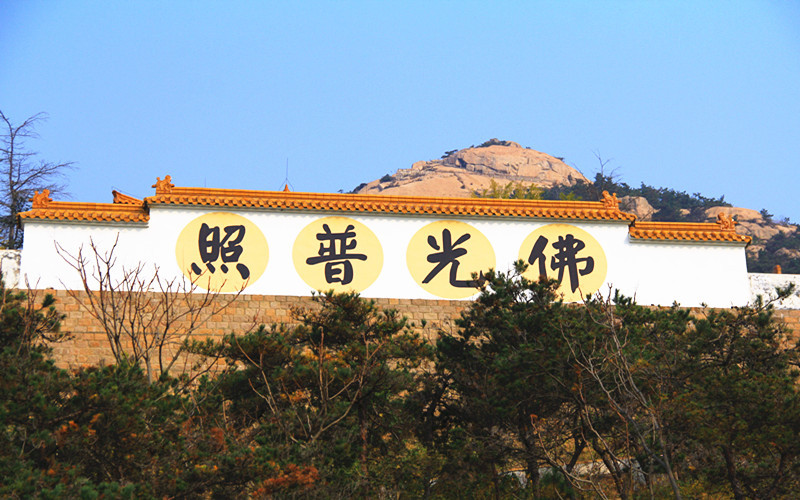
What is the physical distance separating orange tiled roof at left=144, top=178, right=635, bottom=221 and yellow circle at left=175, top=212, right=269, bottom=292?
369 mm

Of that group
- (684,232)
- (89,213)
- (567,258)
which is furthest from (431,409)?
(89,213)

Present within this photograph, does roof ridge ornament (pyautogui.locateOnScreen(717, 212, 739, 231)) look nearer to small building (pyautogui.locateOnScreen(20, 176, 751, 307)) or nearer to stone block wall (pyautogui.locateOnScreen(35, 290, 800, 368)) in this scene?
small building (pyautogui.locateOnScreen(20, 176, 751, 307))

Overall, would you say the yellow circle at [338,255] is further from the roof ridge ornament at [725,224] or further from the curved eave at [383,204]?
the roof ridge ornament at [725,224]

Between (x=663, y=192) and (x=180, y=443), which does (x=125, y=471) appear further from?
(x=663, y=192)

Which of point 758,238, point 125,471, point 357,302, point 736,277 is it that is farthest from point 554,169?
point 125,471

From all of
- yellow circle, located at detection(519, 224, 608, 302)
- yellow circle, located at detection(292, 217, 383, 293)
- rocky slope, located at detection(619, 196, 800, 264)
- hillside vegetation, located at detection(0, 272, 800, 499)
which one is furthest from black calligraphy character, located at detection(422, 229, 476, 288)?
rocky slope, located at detection(619, 196, 800, 264)

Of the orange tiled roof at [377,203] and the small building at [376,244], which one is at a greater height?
the orange tiled roof at [377,203]

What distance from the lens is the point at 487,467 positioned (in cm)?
1038

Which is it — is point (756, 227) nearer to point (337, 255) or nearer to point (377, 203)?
point (377, 203)

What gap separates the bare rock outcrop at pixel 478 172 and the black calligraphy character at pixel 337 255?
115 feet

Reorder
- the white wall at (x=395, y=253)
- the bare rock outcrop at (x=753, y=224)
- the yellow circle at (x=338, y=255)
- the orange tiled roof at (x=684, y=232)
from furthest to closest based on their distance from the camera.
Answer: the bare rock outcrop at (x=753, y=224), the orange tiled roof at (x=684, y=232), the yellow circle at (x=338, y=255), the white wall at (x=395, y=253)

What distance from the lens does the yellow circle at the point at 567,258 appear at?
15562 mm

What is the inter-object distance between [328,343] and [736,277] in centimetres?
880

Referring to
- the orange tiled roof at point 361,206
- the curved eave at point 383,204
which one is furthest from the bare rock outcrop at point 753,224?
the curved eave at point 383,204
